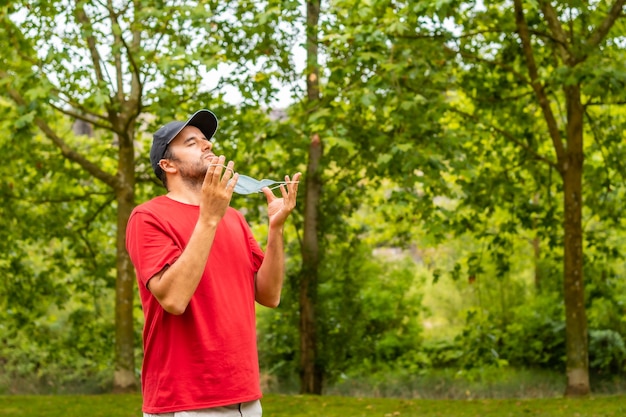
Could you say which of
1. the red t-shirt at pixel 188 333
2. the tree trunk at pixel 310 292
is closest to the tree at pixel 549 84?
the tree trunk at pixel 310 292

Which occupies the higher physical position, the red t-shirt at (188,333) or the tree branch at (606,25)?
the tree branch at (606,25)

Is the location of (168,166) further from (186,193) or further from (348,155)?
(348,155)

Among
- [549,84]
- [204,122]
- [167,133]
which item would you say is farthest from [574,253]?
[167,133]

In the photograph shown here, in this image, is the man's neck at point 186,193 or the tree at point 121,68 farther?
the tree at point 121,68

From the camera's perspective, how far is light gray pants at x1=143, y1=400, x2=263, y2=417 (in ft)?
8.99

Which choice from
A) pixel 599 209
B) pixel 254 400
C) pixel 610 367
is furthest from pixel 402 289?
pixel 254 400

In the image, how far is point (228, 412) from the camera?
2.80 metres

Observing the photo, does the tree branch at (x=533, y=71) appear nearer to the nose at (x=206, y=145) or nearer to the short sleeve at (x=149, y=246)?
the nose at (x=206, y=145)

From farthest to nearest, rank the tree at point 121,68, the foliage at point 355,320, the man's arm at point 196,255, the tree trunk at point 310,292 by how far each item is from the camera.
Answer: the foliage at point 355,320
the tree trunk at point 310,292
the tree at point 121,68
the man's arm at point 196,255

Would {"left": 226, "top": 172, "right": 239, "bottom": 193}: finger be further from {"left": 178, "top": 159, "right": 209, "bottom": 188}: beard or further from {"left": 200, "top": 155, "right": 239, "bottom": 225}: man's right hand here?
{"left": 178, "top": 159, "right": 209, "bottom": 188}: beard

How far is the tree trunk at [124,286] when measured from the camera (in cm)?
1159

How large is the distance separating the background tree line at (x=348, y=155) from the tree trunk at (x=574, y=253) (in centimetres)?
2

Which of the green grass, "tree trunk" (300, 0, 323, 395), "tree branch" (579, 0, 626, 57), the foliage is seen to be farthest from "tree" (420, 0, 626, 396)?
the foliage

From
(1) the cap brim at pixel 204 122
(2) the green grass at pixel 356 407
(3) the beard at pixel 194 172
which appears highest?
(1) the cap brim at pixel 204 122
